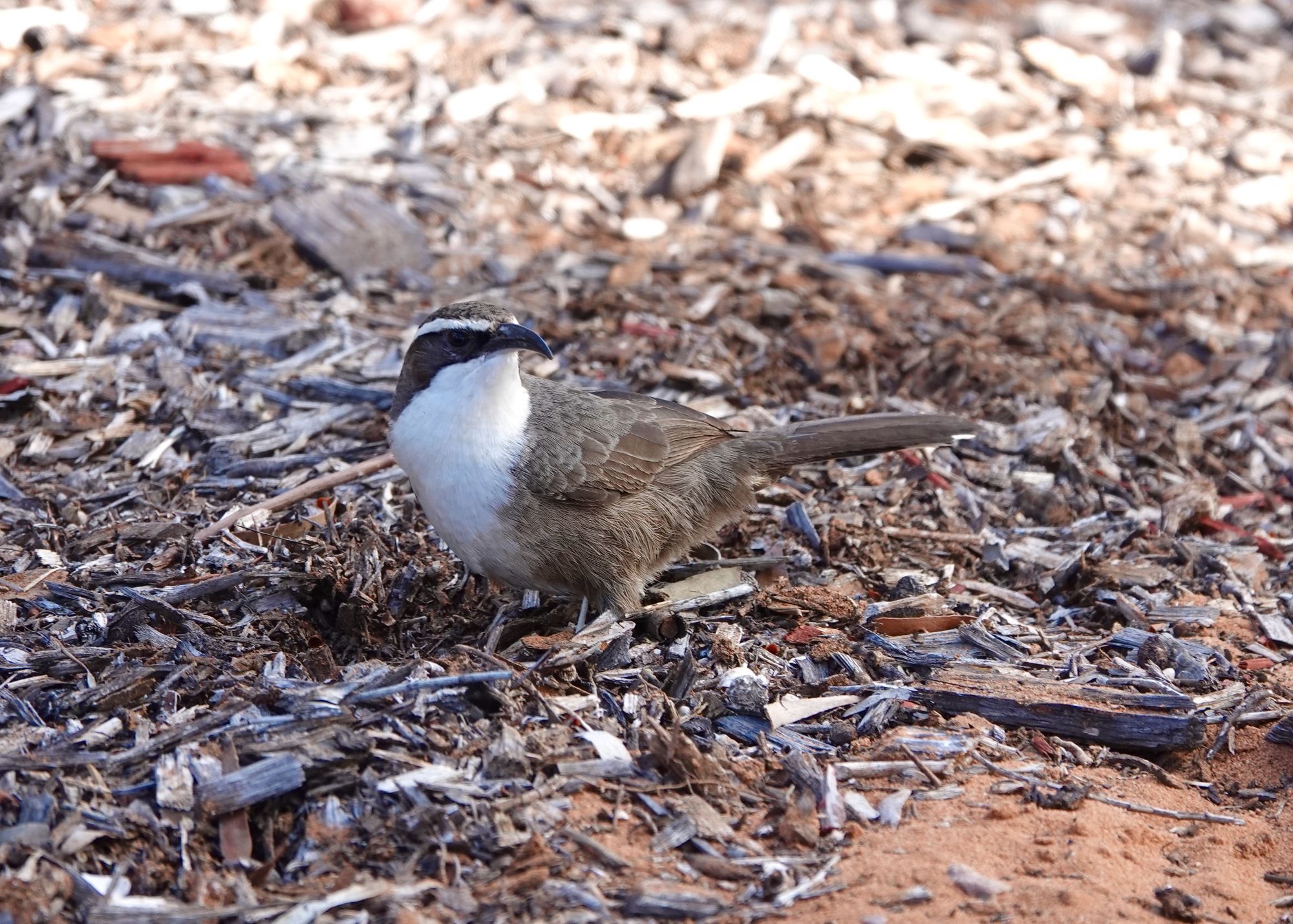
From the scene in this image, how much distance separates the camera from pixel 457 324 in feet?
19.2

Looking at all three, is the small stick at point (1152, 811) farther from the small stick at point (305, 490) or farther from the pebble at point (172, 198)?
the pebble at point (172, 198)

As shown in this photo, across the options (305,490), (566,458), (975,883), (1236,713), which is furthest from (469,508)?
(1236,713)

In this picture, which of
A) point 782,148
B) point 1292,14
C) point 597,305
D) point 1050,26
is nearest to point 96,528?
point 597,305

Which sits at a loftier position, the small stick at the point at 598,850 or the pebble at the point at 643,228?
the pebble at the point at 643,228

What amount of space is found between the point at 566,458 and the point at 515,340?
0.69 m

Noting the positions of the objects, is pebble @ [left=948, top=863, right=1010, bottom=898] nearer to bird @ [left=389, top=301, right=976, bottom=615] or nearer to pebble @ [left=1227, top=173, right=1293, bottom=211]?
bird @ [left=389, top=301, right=976, bottom=615]

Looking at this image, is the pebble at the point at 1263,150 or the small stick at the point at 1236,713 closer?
the small stick at the point at 1236,713

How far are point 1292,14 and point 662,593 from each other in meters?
10.7

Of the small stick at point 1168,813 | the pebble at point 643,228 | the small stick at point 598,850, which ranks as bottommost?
the small stick at point 1168,813

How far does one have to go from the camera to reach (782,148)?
10.9 meters

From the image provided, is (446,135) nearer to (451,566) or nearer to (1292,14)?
(451,566)

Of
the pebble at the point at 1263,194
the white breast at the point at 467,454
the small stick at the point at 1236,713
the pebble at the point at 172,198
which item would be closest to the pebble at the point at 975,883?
the small stick at the point at 1236,713

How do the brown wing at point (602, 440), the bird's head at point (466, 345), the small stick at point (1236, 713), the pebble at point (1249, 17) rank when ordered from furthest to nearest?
the pebble at point (1249, 17)
the brown wing at point (602, 440)
the bird's head at point (466, 345)
the small stick at point (1236, 713)

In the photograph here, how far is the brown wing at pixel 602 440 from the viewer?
240 inches
